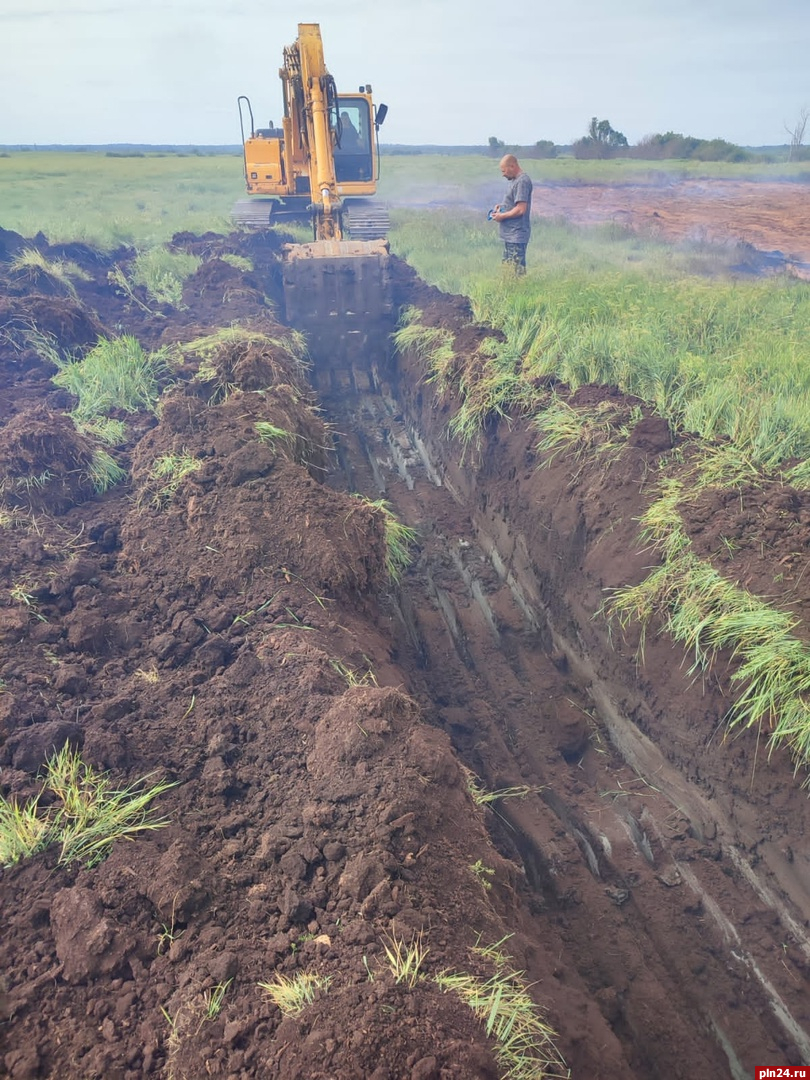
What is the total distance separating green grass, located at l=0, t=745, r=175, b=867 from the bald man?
26.2 ft

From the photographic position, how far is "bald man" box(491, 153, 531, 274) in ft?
30.2

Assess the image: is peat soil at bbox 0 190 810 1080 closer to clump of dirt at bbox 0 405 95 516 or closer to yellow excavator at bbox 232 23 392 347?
clump of dirt at bbox 0 405 95 516

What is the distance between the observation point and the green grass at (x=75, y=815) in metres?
2.38

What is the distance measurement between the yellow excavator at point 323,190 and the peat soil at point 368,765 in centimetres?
370

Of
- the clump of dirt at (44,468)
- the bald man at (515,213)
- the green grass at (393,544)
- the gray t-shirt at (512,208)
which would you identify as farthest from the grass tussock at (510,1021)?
the gray t-shirt at (512,208)

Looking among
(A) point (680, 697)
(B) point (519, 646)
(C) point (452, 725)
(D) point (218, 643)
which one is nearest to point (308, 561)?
(D) point (218, 643)

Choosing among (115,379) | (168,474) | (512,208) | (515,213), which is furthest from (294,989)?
(512,208)

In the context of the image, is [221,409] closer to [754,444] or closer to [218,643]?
[218,643]

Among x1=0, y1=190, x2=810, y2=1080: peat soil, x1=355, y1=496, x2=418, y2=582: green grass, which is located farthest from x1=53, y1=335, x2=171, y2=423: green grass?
x1=355, y1=496, x2=418, y2=582: green grass

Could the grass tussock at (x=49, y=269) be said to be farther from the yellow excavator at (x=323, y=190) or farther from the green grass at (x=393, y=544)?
the green grass at (x=393, y=544)

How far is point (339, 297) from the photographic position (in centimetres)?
945

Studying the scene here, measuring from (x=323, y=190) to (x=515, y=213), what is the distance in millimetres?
3043

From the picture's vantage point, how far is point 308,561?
4074 millimetres

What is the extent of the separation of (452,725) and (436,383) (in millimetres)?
4339
